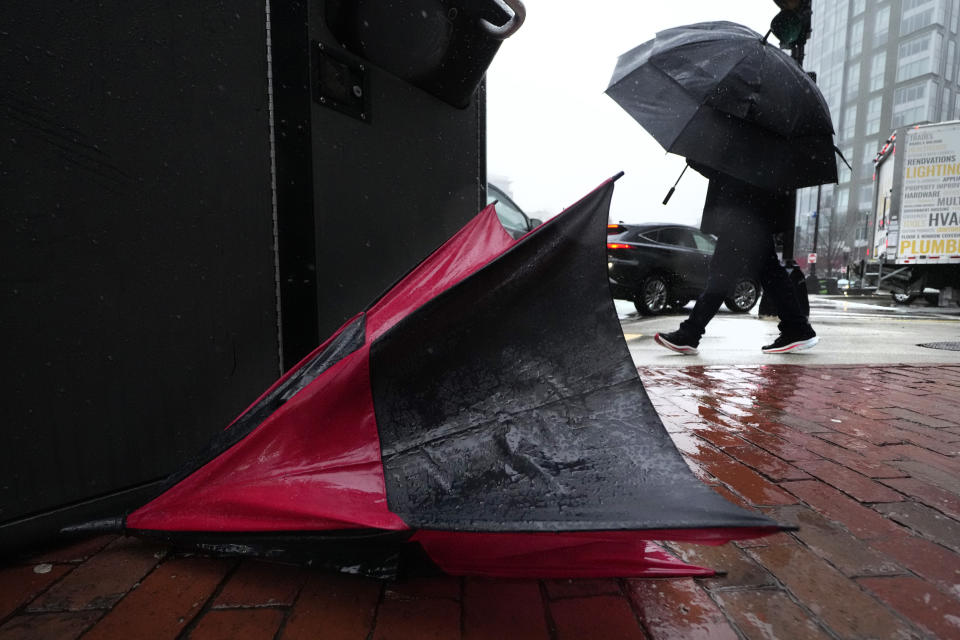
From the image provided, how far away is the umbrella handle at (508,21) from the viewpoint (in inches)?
72.7

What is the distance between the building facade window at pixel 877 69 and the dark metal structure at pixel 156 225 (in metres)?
69.5

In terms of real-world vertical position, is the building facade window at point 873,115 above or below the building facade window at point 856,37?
below

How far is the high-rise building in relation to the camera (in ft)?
158

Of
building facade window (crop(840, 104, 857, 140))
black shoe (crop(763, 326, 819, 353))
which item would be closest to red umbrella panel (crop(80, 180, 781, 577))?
black shoe (crop(763, 326, 819, 353))

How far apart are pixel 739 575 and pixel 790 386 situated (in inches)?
97.0

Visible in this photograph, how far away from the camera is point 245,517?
3.72 ft

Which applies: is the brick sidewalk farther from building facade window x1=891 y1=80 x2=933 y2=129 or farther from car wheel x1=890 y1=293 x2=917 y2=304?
building facade window x1=891 y1=80 x2=933 y2=129

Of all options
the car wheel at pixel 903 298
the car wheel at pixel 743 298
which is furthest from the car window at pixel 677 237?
the car wheel at pixel 903 298

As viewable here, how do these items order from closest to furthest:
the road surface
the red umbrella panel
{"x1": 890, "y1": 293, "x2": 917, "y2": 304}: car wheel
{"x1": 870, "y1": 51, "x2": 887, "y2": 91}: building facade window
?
the red umbrella panel < the road surface < {"x1": 890, "y1": 293, "x2": 917, "y2": 304}: car wheel < {"x1": 870, "y1": 51, "x2": 887, "y2": 91}: building facade window

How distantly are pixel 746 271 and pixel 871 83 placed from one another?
6772cm

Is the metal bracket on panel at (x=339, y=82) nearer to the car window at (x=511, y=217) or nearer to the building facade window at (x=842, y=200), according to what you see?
the car window at (x=511, y=217)

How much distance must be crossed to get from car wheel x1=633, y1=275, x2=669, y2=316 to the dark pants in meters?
3.99

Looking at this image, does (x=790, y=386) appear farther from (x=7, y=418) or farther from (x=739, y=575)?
(x=7, y=418)

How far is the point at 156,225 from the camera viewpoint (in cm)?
142
